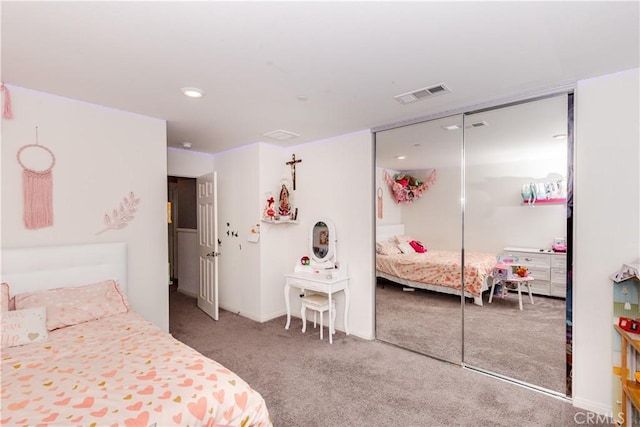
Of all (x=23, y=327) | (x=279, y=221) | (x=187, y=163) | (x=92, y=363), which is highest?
(x=187, y=163)

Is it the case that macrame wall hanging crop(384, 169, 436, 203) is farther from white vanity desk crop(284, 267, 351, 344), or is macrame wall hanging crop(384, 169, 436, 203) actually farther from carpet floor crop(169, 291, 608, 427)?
carpet floor crop(169, 291, 608, 427)

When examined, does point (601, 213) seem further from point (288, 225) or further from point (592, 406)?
point (288, 225)

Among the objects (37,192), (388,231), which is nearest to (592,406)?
(388,231)

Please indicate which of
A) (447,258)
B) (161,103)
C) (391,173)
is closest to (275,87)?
(161,103)

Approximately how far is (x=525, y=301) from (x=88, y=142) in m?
4.20

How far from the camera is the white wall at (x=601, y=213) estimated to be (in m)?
2.12

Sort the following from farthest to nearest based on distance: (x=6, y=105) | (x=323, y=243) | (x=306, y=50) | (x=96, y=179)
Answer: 1. (x=323, y=243)
2. (x=96, y=179)
3. (x=6, y=105)
4. (x=306, y=50)

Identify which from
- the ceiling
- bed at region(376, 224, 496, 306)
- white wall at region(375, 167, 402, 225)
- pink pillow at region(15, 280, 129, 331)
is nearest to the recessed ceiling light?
the ceiling

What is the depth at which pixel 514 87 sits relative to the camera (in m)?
2.42

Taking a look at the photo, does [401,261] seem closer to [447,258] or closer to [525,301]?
[447,258]

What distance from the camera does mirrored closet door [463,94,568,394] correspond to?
98.5 inches

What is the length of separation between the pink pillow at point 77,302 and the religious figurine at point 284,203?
206cm

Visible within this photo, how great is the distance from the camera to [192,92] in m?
2.46

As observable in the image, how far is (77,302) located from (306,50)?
248cm
